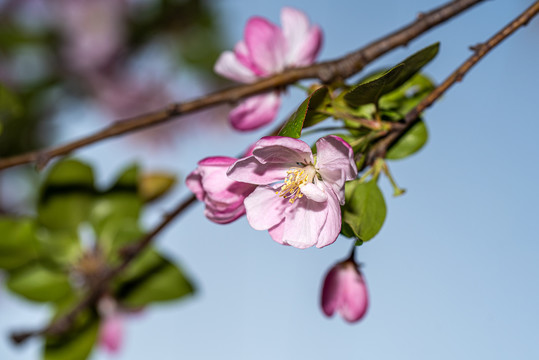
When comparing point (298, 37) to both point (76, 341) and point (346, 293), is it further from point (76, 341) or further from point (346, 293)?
point (76, 341)

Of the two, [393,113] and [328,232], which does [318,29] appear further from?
[328,232]

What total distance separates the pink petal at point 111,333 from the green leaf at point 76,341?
0.8 inches

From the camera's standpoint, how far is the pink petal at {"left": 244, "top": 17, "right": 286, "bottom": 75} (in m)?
0.54

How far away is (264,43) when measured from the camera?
0.54m

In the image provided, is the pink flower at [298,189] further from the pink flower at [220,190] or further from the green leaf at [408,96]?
the green leaf at [408,96]

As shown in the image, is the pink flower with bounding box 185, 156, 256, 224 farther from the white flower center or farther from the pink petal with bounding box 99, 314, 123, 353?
the pink petal with bounding box 99, 314, 123, 353

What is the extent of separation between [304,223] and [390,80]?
13cm

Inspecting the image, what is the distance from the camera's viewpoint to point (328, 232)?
1.20 feet

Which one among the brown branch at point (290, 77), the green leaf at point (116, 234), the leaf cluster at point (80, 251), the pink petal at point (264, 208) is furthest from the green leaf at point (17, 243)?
the pink petal at point (264, 208)

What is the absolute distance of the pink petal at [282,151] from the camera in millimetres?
337

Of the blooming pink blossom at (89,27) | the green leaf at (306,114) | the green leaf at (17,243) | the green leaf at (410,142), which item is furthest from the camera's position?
the blooming pink blossom at (89,27)

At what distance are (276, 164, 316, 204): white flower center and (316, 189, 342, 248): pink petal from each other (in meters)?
0.03

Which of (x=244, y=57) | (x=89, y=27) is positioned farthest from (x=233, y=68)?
(x=89, y=27)

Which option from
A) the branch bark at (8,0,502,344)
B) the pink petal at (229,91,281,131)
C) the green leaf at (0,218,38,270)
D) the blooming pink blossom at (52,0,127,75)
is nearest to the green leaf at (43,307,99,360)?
the green leaf at (0,218,38,270)
